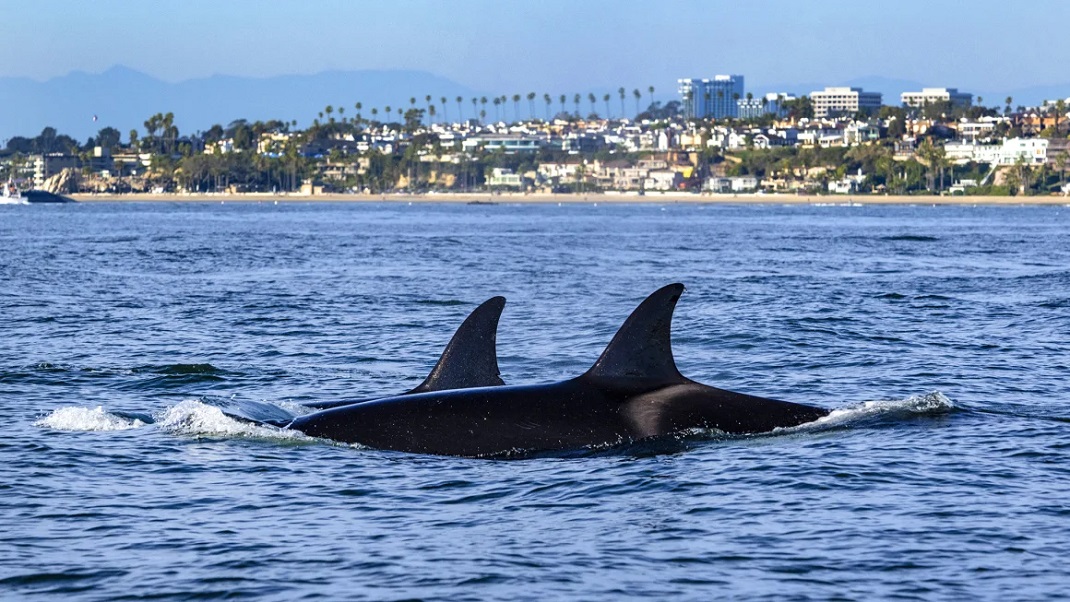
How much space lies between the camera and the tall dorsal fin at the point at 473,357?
52.0 feet

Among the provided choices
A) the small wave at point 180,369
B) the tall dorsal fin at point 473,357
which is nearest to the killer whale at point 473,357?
the tall dorsal fin at point 473,357

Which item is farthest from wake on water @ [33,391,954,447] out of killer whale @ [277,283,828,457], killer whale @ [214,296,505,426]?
killer whale @ [277,283,828,457]

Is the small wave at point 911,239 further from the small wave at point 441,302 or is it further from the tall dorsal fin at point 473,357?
the tall dorsal fin at point 473,357

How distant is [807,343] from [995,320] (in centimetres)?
645

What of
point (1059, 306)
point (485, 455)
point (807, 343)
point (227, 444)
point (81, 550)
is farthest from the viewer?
point (1059, 306)

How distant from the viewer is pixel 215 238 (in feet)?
A: 275

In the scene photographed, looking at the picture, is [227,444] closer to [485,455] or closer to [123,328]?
[485,455]

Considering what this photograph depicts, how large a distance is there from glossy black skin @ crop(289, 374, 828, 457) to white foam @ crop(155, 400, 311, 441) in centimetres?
102

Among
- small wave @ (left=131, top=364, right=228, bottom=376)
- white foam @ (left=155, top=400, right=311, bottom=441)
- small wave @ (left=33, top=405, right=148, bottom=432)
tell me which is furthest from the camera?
small wave @ (left=131, top=364, right=228, bottom=376)

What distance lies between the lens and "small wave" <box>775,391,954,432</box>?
15.8 m

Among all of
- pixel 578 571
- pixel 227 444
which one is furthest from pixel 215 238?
pixel 578 571

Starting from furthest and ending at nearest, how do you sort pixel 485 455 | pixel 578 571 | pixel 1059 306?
1. pixel 1059 306
2. pixel 485 455
3. pixel 578 571

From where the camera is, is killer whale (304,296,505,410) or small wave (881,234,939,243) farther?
small wave (881,234,939,243)

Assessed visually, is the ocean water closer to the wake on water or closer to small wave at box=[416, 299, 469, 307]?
the wake on water
